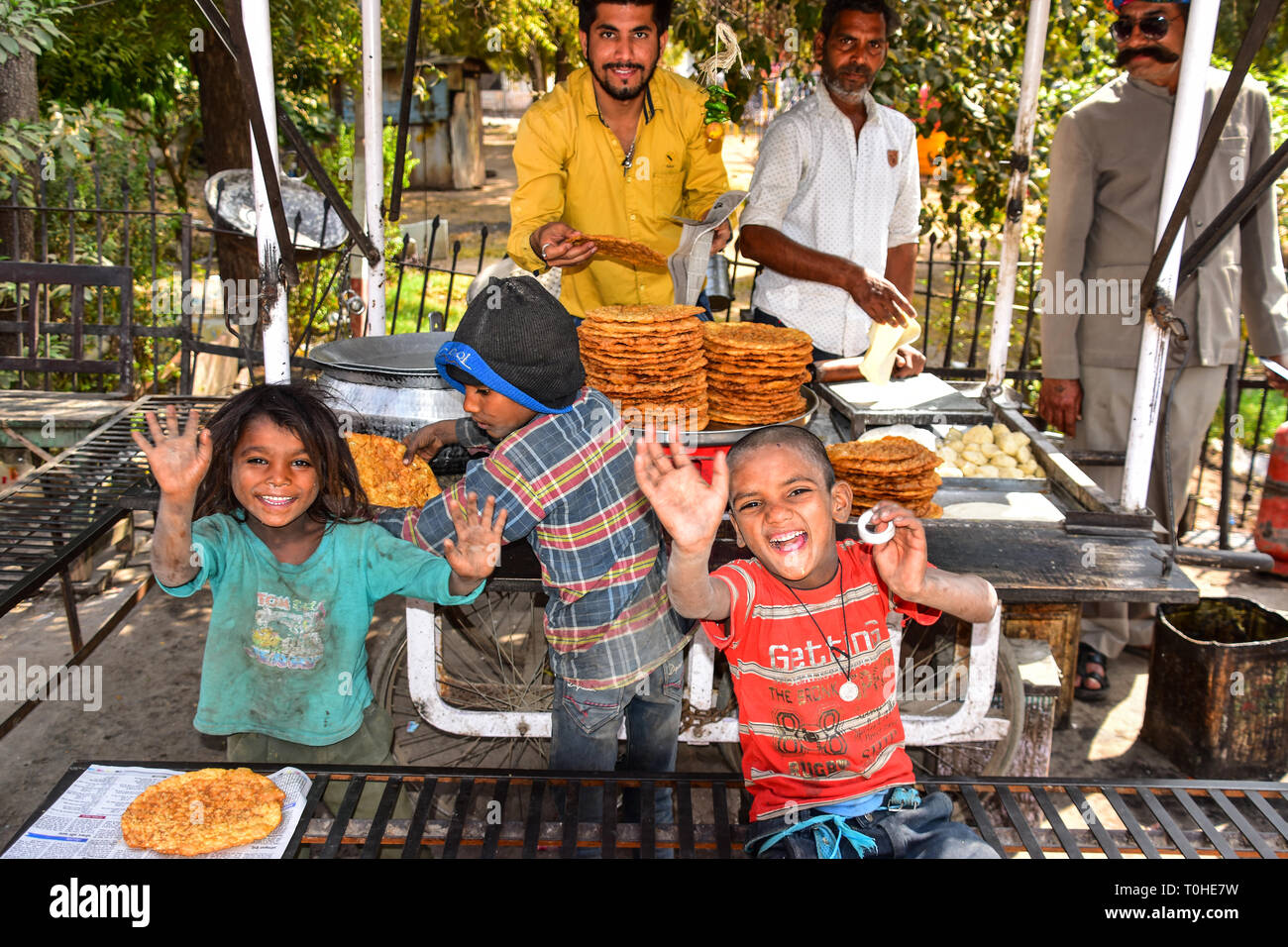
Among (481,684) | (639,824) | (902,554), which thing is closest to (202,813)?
(639,824)

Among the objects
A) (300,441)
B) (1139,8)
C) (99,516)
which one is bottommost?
(99,516)

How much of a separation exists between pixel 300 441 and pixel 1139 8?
3487 mm

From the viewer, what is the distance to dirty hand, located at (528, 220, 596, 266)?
332 cm

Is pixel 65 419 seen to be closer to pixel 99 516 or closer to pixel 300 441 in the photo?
pixel 99 516

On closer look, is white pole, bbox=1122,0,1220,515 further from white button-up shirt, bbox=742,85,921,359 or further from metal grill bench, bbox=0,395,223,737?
metal grill bench, bbox=0,395,223,737

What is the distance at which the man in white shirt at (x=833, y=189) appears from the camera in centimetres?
414

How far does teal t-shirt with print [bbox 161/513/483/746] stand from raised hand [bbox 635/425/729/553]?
675 millimetres

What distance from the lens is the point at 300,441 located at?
7.93ft

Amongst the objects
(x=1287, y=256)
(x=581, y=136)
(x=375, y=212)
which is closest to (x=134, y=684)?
(x=375, y=212)

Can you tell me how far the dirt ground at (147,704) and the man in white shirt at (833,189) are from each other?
66.5 inches

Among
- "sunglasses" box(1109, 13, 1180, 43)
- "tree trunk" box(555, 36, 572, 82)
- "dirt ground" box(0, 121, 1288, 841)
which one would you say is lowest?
"dirt ground" box(0, 121, 1288, 841)

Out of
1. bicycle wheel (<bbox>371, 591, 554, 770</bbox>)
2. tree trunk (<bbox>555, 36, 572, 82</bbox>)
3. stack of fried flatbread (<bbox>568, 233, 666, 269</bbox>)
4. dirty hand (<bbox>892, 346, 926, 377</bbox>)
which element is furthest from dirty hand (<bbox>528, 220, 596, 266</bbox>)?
tree trunk (<bbox>555, 36, 572, 82</bbox>)

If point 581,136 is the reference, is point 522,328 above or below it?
below
